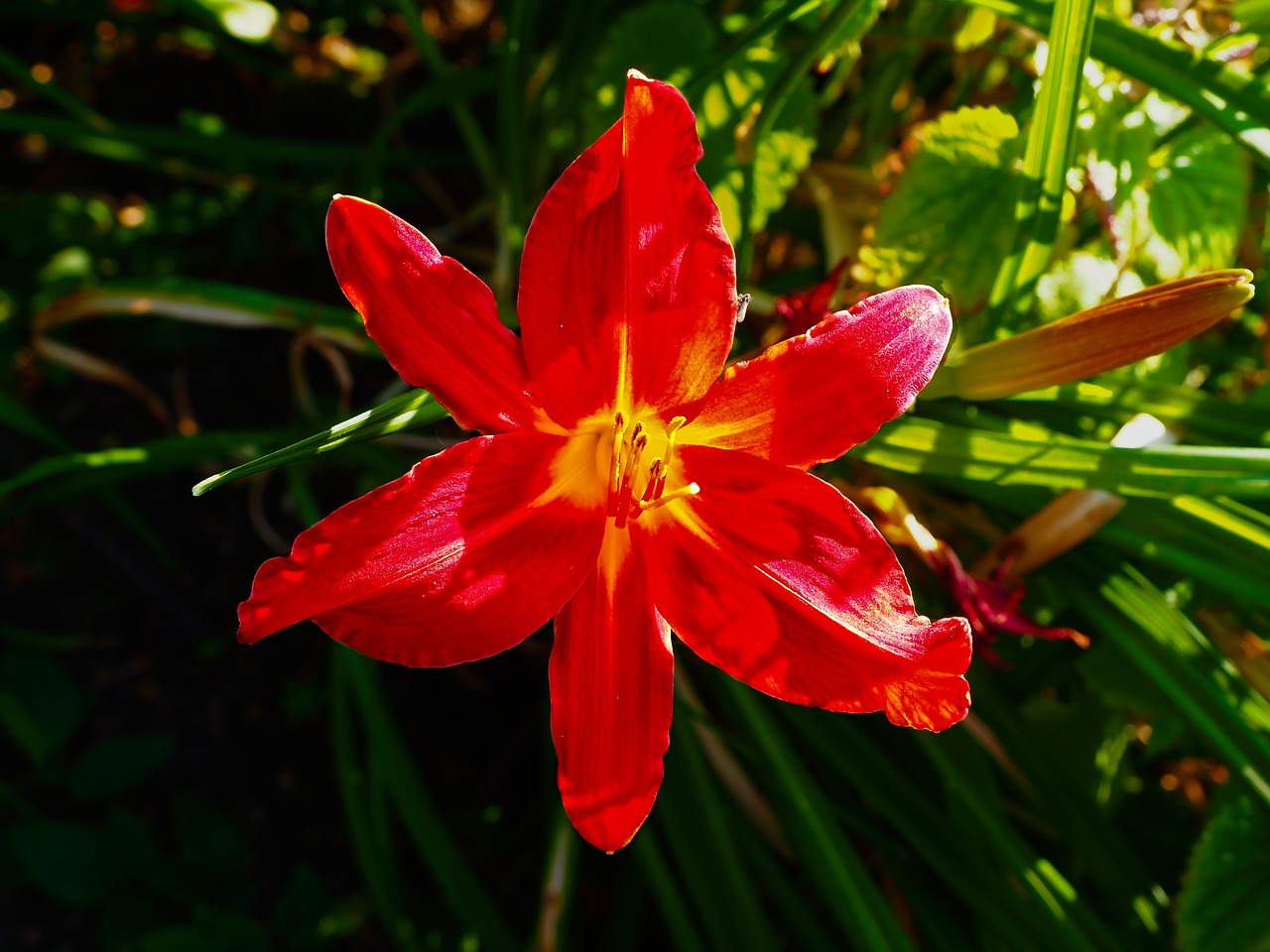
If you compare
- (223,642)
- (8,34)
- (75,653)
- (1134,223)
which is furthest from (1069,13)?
(8,34)

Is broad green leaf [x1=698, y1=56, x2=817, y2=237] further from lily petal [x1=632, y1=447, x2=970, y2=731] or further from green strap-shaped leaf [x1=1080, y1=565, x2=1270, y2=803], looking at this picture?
green strap-shaped leaf [x1=1080, y1=565, x2=1270, y2=803]

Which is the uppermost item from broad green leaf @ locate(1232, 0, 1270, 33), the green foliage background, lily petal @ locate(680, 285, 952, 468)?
broad green leaf @ locate(1232, 0, 1270, 33)

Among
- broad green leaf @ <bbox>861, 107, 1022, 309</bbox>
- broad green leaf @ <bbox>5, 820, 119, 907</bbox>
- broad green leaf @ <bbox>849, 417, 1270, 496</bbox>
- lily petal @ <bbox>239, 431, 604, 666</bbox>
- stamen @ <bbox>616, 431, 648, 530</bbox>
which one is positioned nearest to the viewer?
lily petal @ <bbox>239, 431, 604, 666</bbox>

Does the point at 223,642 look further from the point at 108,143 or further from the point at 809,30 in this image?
the point at 809,30

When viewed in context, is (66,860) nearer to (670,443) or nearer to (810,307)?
(670,443)

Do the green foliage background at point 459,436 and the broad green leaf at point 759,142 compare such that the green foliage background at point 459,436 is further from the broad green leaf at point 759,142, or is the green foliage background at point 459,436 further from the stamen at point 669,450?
the stamen at point 669,450

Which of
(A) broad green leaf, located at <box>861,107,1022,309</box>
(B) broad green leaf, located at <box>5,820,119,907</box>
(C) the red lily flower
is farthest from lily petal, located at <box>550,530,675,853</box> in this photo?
(B) broad green leaf, located at <box>5,820,119,907</box>
